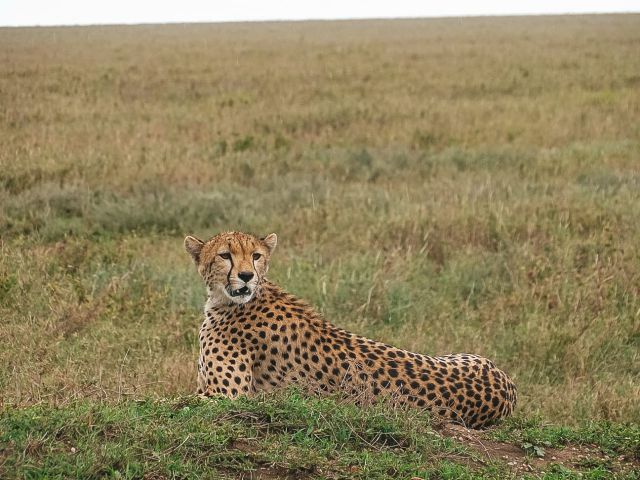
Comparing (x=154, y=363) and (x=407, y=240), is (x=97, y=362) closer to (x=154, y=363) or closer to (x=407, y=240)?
(x=154, y=363)

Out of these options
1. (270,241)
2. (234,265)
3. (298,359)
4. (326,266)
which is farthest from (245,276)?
(326,266)

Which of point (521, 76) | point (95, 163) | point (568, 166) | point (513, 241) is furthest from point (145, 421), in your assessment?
point (521, 76)

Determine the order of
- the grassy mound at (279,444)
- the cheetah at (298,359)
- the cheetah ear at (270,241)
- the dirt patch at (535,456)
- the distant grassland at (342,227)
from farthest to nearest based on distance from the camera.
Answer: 1. the distant grassland at (342,227)
2. the cheetah ear at (270,241)
3. the cheetah at (298,359)
4. the dirt patch at (535,456)
5. the grassy mound at (279,444)

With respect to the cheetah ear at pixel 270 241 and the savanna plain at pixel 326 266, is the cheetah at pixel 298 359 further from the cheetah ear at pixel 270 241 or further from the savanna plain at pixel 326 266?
the savanna plain at pixel 326 266

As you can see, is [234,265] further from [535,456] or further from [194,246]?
[535,456]

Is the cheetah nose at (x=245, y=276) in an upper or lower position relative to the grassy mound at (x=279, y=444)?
upper

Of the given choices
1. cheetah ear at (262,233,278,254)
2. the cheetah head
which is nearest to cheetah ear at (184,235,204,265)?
the cheetah head

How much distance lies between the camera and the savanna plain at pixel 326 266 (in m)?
3.47

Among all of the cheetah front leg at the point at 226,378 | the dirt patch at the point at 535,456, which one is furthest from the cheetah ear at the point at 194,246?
the dirt patch at the point at 535,456

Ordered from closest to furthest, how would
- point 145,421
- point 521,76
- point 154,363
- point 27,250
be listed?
point 145,421 < point 154,363 < point 27,250 < point 521,76

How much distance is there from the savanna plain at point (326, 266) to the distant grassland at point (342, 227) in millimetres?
28

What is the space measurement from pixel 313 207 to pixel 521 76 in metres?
13.4

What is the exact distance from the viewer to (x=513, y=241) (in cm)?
759

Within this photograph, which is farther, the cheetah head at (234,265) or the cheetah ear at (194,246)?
the cheetah ear at (194,246)
